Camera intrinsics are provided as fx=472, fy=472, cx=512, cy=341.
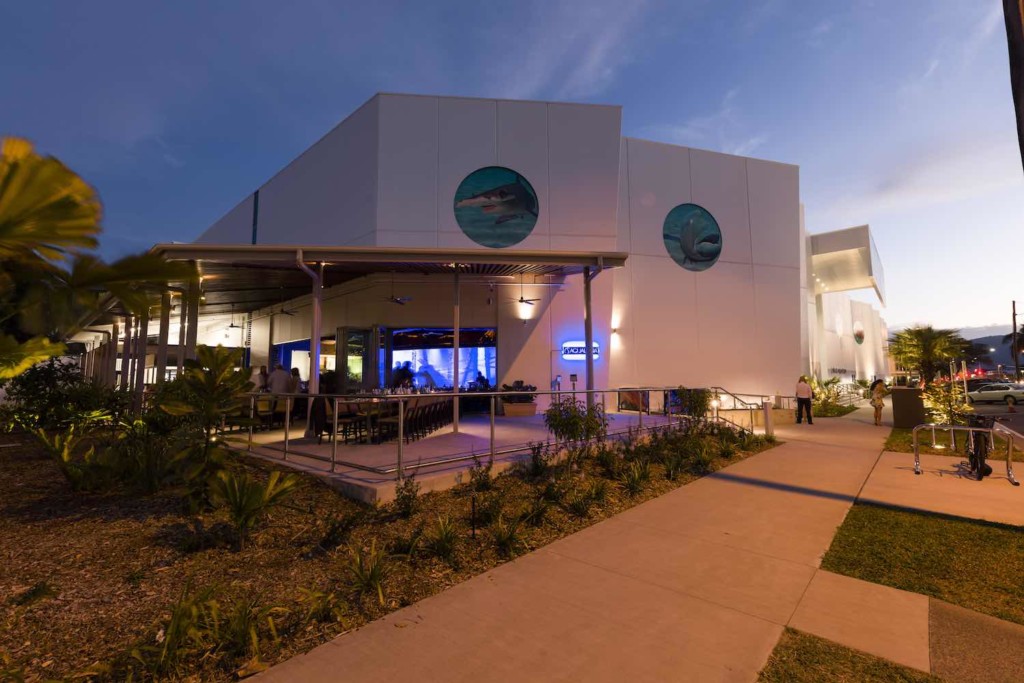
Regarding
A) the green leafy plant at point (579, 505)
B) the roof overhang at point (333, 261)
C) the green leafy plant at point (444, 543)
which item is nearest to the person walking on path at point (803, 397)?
the roof overhang at point (333, 261)

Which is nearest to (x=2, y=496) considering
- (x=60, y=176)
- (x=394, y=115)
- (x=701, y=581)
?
(x=60, y=176)

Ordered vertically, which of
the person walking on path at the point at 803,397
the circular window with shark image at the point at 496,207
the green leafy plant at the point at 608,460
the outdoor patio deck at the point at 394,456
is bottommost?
the green leafy plant at the point at 608,460

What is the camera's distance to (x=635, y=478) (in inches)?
253

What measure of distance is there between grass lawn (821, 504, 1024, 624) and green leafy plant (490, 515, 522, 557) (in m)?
2.74

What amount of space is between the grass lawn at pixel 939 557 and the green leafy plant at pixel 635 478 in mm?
2229

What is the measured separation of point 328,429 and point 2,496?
4054 mm

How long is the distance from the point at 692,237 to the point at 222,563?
1739 cm

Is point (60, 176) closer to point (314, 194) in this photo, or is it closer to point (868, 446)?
point (314, 194)

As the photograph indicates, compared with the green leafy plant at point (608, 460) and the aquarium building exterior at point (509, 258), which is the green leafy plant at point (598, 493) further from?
the aquarium building exterior at point (509, 258)

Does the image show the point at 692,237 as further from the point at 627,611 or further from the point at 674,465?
the point at 627,611

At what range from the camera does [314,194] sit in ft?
51.8

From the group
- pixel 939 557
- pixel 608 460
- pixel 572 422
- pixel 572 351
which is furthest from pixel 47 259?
pixel 939 557

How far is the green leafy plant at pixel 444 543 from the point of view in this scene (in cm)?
412

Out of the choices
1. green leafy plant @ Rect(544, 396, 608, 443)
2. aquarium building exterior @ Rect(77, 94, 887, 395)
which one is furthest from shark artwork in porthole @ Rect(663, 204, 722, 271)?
green leafy plant @ Rect(544, 396, 608, 443)
